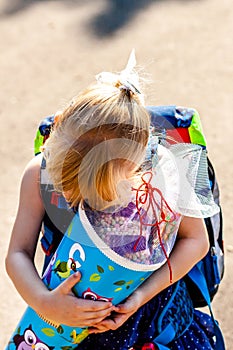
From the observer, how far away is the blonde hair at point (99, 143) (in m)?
1.56

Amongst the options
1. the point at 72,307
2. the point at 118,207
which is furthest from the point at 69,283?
the point at 118,207

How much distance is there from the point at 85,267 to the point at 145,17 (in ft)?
8.98

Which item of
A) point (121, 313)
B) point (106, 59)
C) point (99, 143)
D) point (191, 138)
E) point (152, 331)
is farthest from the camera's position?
point (106, 59)

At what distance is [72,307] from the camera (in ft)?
5.31

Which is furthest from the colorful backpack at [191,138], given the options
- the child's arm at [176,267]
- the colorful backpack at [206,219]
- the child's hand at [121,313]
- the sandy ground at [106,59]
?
the sandy ground at [106,59]

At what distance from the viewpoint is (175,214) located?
168 cm

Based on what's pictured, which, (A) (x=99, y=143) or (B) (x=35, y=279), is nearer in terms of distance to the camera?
(A) (x=99, y=143)

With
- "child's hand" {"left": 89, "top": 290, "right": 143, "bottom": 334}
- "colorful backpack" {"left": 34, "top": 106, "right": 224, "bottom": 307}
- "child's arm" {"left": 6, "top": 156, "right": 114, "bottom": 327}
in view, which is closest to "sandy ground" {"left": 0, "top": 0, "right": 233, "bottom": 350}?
"colorful backpack" {"left": 34, "top": 106, "right": 224, "bottom": 307}

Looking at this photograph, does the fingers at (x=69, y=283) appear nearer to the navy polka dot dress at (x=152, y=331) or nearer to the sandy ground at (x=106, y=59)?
the navy polka dot dress at (x=152, y=331)

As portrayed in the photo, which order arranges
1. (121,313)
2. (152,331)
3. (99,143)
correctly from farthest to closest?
1. (152,331)
2. (121,313)
3. (99,143)

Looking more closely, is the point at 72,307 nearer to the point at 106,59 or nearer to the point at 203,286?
the point at 203,286

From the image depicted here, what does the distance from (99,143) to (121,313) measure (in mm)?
377

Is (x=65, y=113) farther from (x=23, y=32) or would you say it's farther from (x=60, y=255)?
(x=23, y=32)

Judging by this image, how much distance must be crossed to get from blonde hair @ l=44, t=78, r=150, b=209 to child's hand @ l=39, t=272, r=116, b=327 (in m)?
0.19
